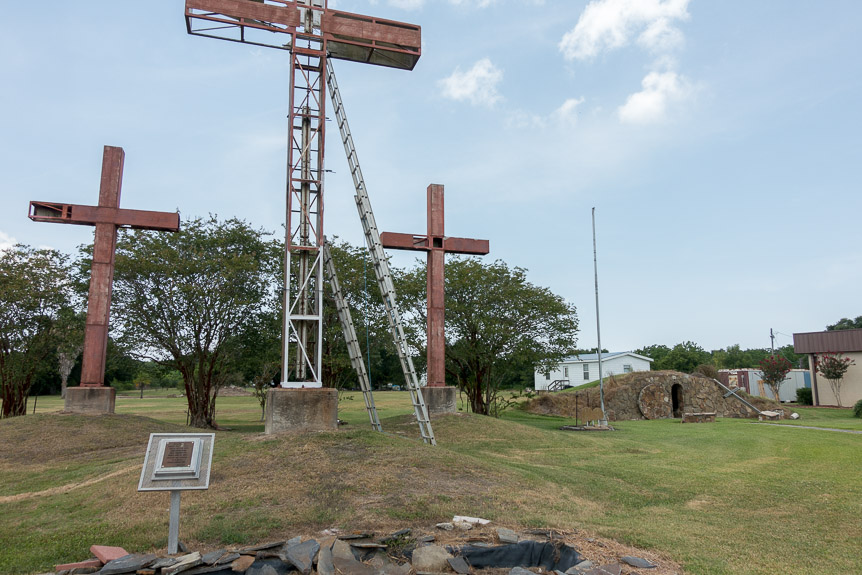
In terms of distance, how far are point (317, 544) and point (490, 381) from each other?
21001 millimetres

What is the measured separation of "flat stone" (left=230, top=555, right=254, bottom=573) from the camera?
5855 mm

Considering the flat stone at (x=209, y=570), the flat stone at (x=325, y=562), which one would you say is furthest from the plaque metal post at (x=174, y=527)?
the flat stone at (x=325, y=562)

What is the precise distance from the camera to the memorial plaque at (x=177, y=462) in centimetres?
646

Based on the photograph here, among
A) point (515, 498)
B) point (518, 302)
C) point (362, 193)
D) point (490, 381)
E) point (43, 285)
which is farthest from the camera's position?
point (490, 381)

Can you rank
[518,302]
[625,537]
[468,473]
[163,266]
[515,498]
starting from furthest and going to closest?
1. [518,302]
2. [163,266]
3. [468,473]
4. [515,498]
5. [625,537]

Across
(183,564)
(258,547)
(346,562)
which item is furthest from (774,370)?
(183,564)

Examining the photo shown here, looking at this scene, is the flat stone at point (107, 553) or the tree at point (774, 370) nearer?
the flat stone at point (107, 553)

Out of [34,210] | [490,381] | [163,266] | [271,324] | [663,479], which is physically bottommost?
[663,479]

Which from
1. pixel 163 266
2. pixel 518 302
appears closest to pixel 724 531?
pixel 518 302

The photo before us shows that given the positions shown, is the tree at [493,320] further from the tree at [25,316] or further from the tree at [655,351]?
the tree at [655,351]

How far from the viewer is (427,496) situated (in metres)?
8.52

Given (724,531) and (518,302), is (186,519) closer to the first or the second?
(724,531)

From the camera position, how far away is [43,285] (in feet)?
73.0

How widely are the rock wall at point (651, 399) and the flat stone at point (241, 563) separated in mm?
29157
